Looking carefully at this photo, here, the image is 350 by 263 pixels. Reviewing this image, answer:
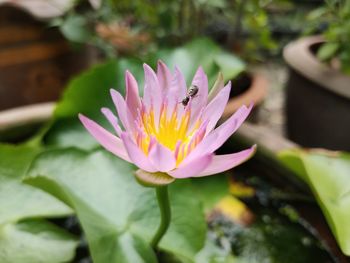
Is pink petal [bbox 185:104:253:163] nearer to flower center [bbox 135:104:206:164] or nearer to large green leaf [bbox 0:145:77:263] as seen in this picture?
flower center [bbox 135:104:206:164]

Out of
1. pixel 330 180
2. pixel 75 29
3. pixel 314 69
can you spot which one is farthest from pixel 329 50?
pixel 75 29

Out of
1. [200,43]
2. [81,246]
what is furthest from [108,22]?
[81,246]

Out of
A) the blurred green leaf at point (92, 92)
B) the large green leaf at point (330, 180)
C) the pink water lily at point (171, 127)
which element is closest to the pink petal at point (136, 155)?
the pink water lily at point (171, 127)

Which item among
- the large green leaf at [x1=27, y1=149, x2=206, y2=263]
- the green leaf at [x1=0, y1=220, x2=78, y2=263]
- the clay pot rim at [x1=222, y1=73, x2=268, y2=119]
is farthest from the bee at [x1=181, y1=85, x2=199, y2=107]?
the clay pot rim at [x1=222, y1=73, x2=268, y2=119]

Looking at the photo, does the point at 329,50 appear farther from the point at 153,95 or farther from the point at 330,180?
the point at 153,95

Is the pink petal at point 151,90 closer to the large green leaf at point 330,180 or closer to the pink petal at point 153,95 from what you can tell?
the pink petal at point 153,95
